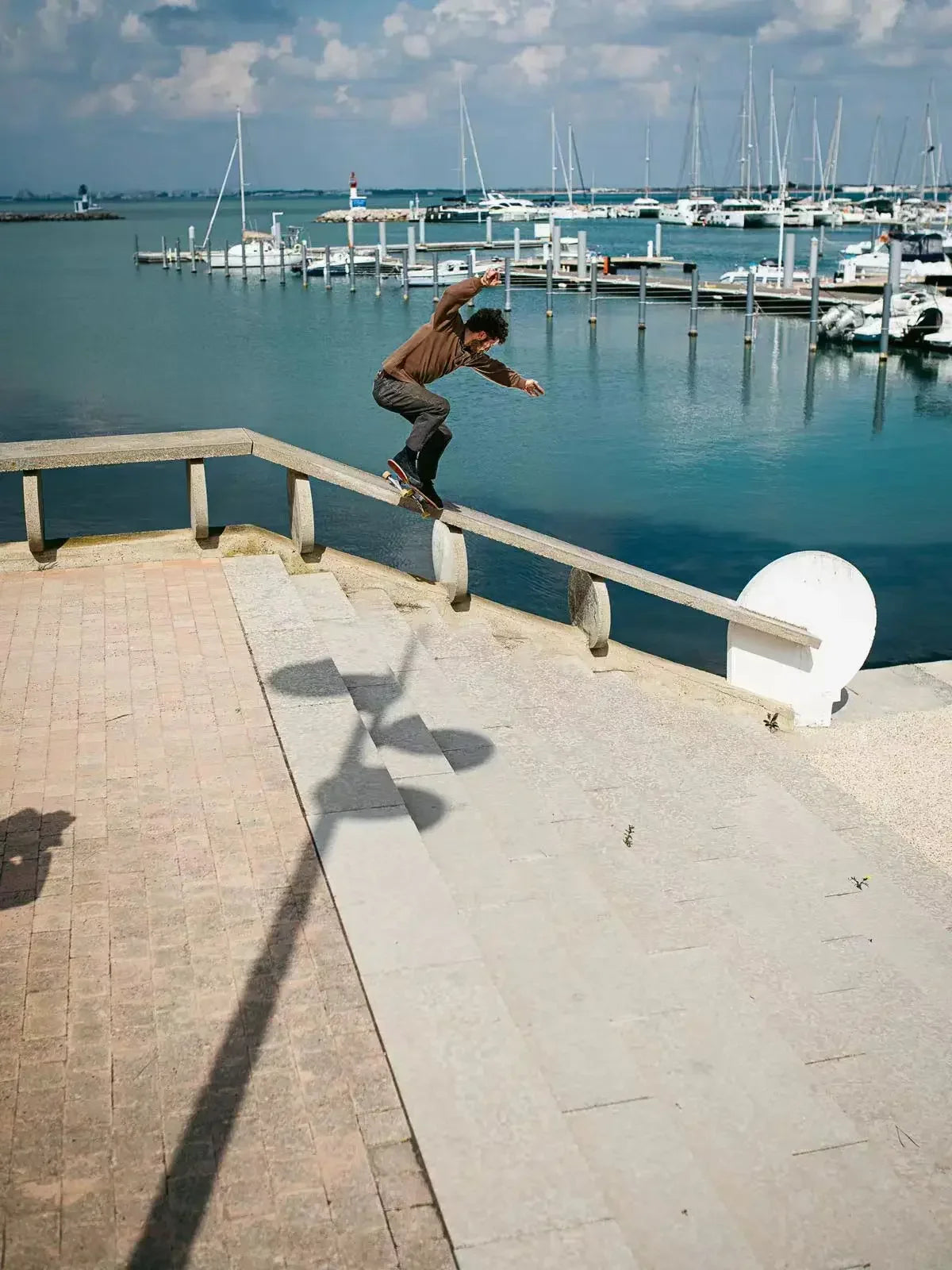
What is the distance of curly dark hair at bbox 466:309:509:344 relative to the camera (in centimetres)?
841

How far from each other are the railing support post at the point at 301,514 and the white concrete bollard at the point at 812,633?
3240 mm

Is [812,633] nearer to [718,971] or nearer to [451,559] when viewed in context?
[451,559]

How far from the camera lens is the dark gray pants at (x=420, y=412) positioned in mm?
8891

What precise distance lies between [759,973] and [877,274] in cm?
6119

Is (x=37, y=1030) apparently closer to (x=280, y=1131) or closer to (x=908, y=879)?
(x=280, y=1131)

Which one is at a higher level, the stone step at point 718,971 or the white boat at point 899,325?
the white boat at point 899,325

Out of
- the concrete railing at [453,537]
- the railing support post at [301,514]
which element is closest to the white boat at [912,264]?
the concrete railing at [453,537]

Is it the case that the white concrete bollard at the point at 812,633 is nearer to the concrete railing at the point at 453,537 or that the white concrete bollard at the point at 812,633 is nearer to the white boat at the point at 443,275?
the concrete railing at the point at 453,537

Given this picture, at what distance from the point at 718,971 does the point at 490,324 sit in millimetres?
4672

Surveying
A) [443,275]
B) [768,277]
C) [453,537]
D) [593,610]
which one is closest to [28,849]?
[453,537]

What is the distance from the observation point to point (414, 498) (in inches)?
368

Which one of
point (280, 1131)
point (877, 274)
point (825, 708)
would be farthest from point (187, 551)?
point (877, 274)

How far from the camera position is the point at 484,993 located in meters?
4.47

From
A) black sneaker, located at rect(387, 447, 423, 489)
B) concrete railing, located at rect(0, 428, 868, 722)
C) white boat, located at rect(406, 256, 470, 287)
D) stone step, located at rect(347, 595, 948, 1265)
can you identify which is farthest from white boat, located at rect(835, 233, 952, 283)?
stone step, located at rect(347, 595, 948, 1265)
